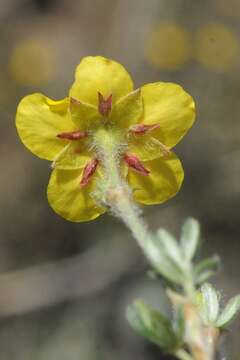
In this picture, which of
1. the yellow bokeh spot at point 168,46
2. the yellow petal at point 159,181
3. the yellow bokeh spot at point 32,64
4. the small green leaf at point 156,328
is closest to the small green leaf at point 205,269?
the small green leaf at point 156,328

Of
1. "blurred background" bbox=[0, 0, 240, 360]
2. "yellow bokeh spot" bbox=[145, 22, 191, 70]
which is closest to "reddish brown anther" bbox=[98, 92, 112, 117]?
"blurred background" bbox=[0, 0, 240, 360]

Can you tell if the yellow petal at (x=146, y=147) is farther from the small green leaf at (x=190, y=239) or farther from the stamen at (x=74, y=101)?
the small green leaf at (x=190, y=239)

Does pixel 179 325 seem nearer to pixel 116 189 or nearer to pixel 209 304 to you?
pixel 209 304

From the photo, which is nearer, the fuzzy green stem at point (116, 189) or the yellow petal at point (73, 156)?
the fuzzy green stem at point (116, 189)

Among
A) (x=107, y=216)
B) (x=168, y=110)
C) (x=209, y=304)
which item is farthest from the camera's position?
(x=107, y=216)

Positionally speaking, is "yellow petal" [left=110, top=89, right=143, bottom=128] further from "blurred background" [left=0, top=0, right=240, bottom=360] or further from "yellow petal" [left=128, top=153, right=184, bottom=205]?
"blurred background" [left=0, top=0, right=240, bottom=360]

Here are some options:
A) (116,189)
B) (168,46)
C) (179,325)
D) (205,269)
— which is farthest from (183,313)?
(168,46)

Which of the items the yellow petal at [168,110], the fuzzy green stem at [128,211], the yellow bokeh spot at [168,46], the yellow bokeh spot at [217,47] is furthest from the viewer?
the yellow bokeh spot at [168,46]
